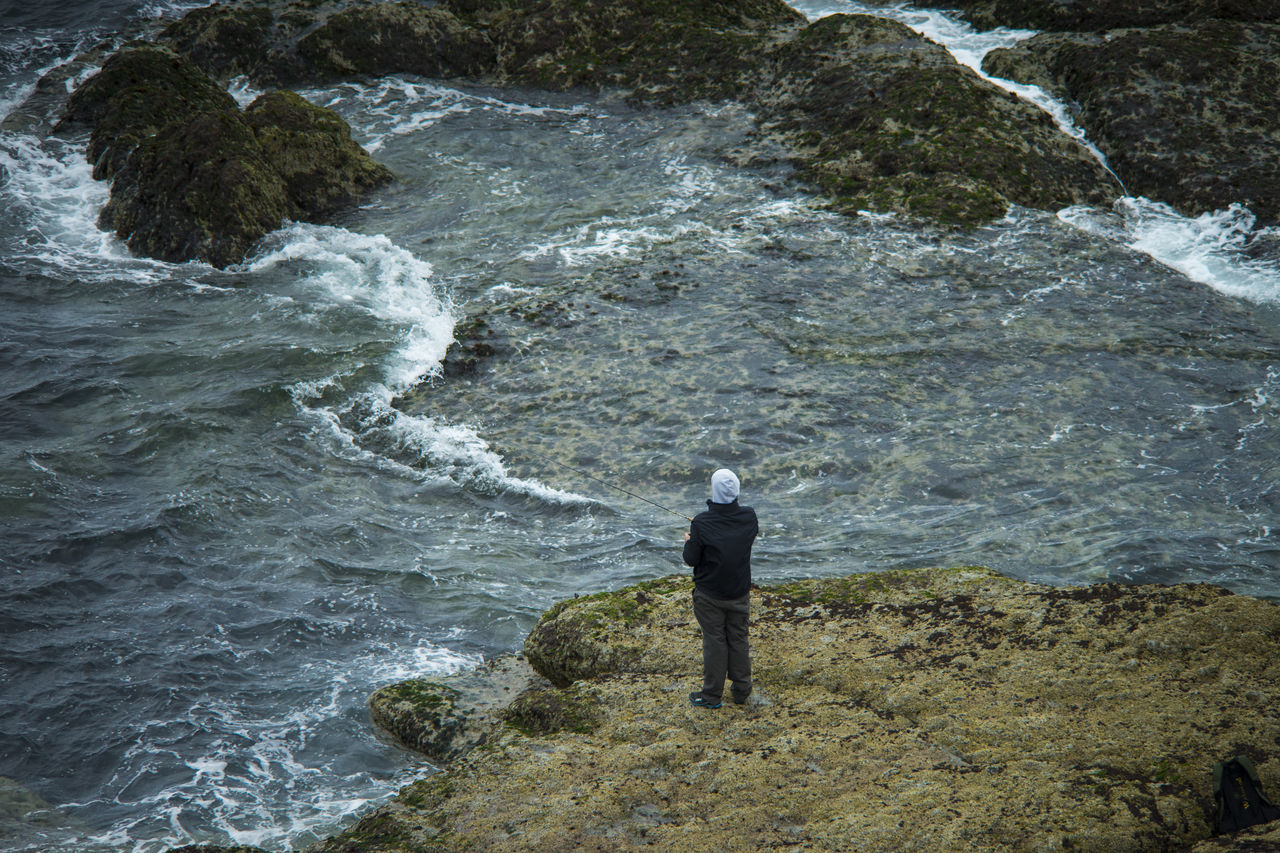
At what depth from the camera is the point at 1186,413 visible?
43.8ft

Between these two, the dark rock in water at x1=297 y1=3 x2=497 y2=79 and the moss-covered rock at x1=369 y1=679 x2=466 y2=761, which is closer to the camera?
the moss-covered rock at x1=369 y1=679 x2=466 y2=761

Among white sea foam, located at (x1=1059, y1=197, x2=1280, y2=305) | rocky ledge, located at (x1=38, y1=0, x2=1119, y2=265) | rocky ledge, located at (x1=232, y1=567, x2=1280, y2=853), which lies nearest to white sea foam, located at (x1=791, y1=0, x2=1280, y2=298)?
white sea foam, located at (x1=1059, y1=197, x2=1280, y2=305)

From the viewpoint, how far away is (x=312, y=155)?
20.8 meters

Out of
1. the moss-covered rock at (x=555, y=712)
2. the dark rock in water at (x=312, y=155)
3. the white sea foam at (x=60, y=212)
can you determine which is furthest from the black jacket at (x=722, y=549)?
the dark rock in water at (x=312, y=155)

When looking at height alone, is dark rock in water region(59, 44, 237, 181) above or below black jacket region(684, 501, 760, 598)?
above

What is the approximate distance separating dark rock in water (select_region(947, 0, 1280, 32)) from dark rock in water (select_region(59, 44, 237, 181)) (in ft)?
65.3

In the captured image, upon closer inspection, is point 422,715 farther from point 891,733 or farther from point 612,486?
point 612,486

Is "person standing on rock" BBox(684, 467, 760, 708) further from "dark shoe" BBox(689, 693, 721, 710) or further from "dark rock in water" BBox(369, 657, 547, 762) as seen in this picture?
"dark rock in water" BBox(369, 657, 547, 762)

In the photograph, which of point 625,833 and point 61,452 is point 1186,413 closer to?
point 625,833

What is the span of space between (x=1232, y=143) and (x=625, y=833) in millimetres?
18818

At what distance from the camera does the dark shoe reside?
25.7 ft

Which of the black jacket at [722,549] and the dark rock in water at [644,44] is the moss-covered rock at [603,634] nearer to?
the black jacket at [722,549]

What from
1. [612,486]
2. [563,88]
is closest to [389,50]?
[563,88]

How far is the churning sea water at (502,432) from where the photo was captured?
983 cm
